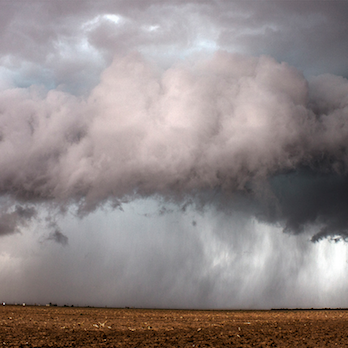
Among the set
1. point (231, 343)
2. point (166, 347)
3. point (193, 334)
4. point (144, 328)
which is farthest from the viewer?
point (144, 328)

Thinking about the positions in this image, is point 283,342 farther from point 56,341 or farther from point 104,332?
point 56,341

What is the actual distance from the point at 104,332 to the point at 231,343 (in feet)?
60.3

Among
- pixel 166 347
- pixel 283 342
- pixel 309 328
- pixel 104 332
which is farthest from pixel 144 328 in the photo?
pixel 309 328

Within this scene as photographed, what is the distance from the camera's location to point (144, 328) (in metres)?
63.5

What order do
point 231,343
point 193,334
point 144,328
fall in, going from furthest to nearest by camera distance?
point 144,328
point 193,334
point 231,343

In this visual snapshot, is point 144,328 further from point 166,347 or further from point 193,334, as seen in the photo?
point 166,347

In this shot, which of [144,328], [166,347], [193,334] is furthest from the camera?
[144,328]

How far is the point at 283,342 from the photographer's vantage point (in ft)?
172

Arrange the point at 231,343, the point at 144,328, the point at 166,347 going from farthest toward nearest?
the point at 144,328
the point at 231,343
the point at 166,347

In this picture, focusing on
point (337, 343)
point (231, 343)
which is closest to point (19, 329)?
point (231, 343)

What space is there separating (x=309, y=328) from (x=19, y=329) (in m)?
44.2

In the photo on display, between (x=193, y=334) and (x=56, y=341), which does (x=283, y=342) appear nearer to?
(x=193, y=334)

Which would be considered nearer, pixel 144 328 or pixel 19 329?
pixel 19 329

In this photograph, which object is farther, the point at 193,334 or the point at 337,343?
the point at 193,334
